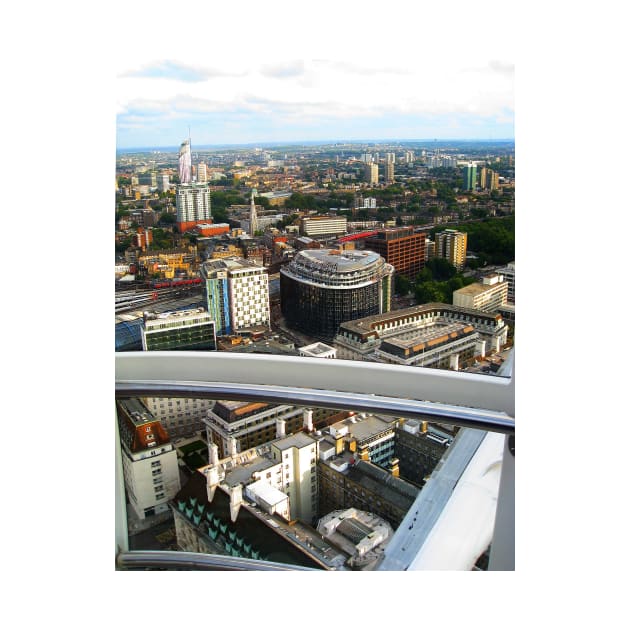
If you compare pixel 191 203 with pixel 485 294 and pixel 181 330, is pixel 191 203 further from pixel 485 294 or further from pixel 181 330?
pixel 485 294

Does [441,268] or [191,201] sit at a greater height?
[191,201]

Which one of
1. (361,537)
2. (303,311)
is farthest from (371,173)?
(361,537)

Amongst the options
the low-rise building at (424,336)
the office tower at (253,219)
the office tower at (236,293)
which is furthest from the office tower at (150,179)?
the low-rise building at (424,336)

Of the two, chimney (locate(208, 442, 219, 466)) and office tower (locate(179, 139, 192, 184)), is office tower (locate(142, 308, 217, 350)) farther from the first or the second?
office tower (locate(179, 139, 192, 184))

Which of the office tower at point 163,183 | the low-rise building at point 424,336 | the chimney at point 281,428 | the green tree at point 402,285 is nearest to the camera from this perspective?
the low-rise building at point 424,336

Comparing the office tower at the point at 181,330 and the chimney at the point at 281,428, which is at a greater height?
the office tower at the point at 181,330

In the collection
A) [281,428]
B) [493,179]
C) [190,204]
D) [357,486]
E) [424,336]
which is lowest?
[357,486]

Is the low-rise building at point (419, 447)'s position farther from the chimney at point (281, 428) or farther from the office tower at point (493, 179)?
the office tower at point (493, 179)
